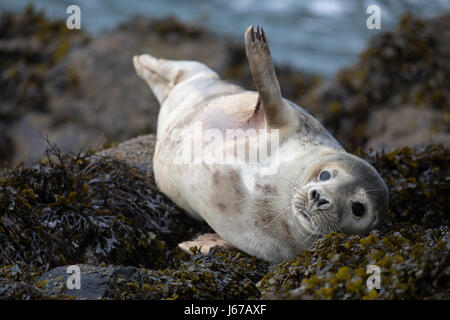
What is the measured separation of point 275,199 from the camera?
3.45 metres

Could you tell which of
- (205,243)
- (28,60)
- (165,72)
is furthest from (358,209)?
(28,60)

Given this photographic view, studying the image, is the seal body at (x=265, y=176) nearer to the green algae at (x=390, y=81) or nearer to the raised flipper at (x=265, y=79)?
the raised flipper at (x=265, y=79)

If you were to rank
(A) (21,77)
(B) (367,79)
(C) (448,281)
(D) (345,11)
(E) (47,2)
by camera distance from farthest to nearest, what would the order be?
(D) (345,11) < (E) (47,2) < (A) (21,77) < (B) (367,79) < (C) (448,281)

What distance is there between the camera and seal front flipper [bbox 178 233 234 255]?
3.69 m

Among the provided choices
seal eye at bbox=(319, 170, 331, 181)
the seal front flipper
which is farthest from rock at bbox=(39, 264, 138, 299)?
seal eye at bbox=(319, 170, 331, 181)

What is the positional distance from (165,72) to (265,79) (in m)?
2.35

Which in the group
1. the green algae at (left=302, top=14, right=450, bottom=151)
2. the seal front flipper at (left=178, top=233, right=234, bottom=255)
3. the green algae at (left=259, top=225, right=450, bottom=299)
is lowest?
the seal front flipper at (left=178, top=233, right=234, bottom=255)

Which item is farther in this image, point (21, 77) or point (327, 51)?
point (327, 51)

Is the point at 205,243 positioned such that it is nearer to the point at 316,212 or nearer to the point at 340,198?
the point at 316,212

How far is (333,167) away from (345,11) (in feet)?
50.8

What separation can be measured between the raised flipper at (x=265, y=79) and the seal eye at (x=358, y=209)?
835 mm

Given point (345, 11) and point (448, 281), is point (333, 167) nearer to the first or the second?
point (448, 281)

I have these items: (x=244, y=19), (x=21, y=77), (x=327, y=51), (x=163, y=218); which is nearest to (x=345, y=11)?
(x=327, y=51)

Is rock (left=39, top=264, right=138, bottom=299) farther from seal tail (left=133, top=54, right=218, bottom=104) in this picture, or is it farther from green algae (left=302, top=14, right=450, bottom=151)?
green algae (left=302, top=14, right=450, bottom=151)
